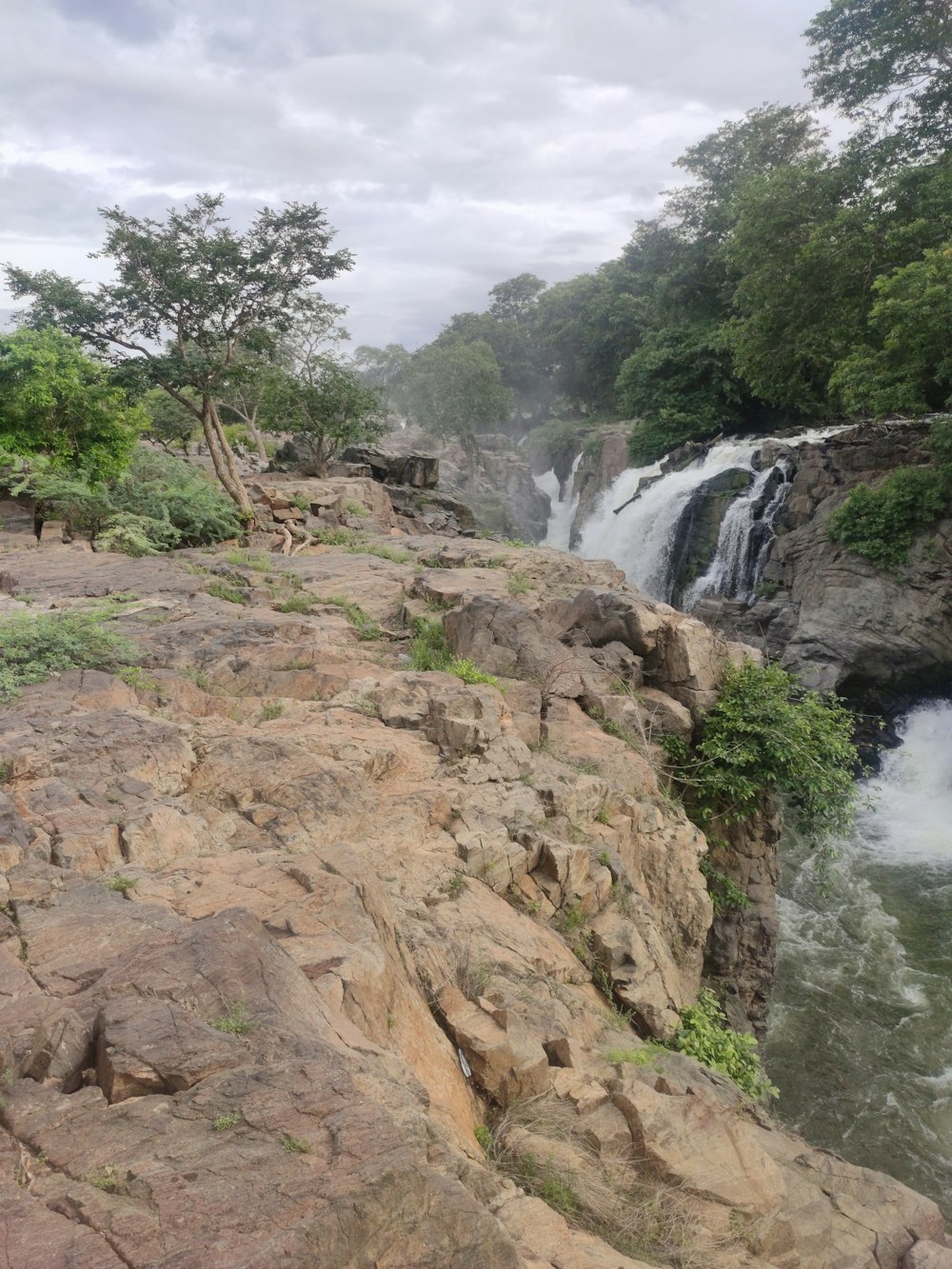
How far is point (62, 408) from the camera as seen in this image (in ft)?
51.9

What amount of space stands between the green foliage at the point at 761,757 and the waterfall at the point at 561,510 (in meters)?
26.0

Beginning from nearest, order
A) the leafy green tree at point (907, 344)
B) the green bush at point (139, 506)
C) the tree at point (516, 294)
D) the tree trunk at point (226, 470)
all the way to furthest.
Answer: the green bush at point (139, 506)
the leafy green tree at point (907, 344)
the tree trunk at point (226, 470)
the tree at point (516, 294)

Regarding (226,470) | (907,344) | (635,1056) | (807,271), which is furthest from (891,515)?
(635,1056)

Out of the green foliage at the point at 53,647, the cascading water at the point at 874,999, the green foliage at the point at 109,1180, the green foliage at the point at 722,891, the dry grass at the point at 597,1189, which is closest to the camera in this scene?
the green foliage at the point at 109,1180

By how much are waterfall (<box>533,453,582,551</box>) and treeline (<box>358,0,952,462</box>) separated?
563 centimetres

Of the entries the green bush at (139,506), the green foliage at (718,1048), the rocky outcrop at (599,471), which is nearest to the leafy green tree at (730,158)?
the rocky outcrop at (599,471)

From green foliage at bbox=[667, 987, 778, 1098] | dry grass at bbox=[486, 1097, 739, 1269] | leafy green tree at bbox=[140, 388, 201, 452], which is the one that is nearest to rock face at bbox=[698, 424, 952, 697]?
green foliage at bbox=[667, 987, 778, 1098]

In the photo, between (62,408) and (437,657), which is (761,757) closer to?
(437,657)

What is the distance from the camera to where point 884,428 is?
19.5 m

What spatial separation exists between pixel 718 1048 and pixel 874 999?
5.88 m

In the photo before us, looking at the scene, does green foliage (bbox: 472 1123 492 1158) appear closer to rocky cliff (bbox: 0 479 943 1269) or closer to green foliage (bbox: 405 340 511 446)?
rocky cliff (bbox: 0 479 943 1269)

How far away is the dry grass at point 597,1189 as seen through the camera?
12.2 feet

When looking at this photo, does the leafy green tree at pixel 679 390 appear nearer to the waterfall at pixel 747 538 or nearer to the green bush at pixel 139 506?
the waterfall at pixel 747 538

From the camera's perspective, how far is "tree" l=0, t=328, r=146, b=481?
14992 mm
